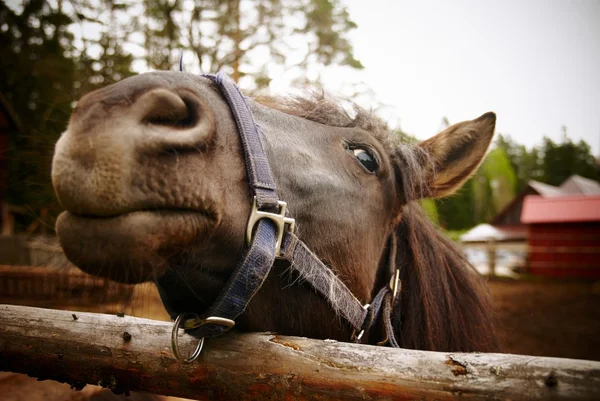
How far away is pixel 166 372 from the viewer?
1.56 meters

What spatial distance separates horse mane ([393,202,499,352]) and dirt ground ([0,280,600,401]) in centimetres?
34

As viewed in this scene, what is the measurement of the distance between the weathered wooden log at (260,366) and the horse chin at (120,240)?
1.68 feet

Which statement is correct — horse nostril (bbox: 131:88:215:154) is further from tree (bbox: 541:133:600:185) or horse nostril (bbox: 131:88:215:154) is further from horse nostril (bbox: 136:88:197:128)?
tree (bbox: 541:133:600:185)

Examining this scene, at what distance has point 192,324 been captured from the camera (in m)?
1.42

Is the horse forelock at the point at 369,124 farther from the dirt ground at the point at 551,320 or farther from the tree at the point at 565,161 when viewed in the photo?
the tree at the point at 565,161

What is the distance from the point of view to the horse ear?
244cm

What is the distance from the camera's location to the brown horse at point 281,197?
115 centimetres

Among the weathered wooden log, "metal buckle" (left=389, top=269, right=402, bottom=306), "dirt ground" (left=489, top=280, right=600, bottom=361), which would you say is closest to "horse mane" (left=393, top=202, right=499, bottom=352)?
"metal buckle" (left=389, top=269, right=402, bottom=306)

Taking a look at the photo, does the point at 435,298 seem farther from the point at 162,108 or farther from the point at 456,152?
the point at 162,108

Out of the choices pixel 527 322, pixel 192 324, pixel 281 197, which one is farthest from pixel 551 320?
pixel 192 324

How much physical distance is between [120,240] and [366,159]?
141 centimetres

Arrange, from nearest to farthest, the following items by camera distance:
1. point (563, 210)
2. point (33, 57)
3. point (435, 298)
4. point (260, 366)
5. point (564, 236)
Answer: point (260, 366)
point (435, 298)
point (33, 57)
point (564, 236)
point (563, 210)

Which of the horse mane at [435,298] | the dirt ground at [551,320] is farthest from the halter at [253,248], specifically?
the dirt ground at [551,320]

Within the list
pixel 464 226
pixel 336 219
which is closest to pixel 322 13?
pixel 336 219
